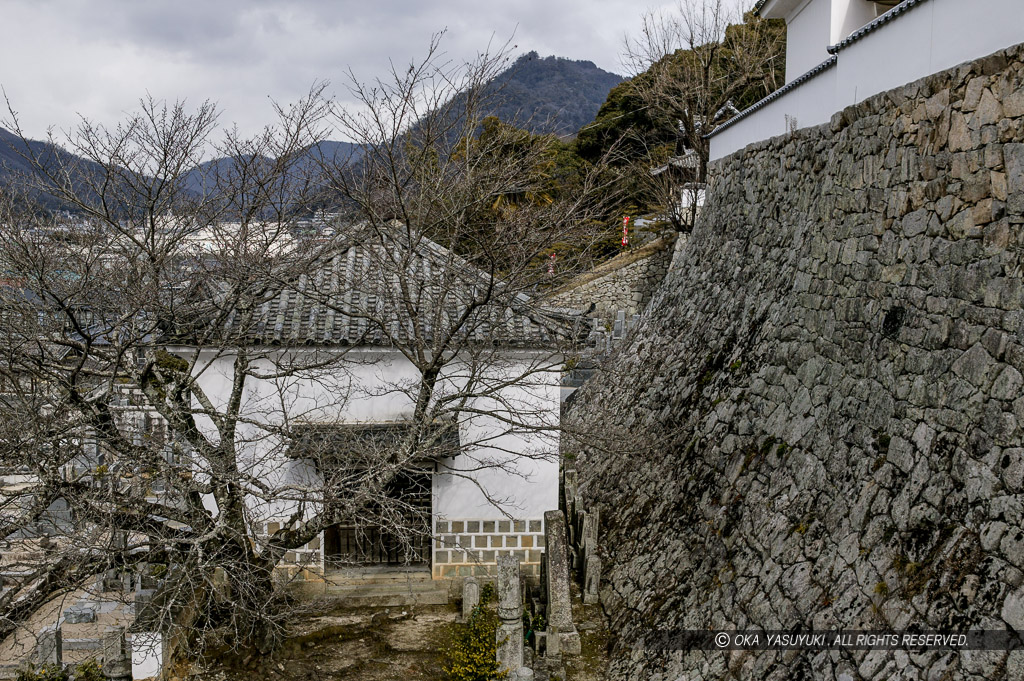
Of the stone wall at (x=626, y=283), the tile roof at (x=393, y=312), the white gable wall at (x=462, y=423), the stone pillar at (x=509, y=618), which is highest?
the stone wall at (x=626, y=283)

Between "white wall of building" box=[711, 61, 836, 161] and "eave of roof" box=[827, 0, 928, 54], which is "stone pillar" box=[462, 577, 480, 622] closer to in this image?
"white wall of building" box=[711, 61, 836, 161]

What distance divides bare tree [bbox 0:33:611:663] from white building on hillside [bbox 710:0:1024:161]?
3.28 m

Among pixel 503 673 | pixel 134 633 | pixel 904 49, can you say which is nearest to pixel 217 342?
pixel 134 633

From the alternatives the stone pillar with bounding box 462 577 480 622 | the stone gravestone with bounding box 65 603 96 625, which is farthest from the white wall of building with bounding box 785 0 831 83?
the stone gravestone with bounding box 65 603 96 625

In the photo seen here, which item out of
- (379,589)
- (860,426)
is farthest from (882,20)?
(379,589)

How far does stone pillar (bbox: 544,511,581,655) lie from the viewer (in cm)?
686

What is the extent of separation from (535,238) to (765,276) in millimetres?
3304

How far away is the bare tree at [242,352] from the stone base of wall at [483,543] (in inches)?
18.7

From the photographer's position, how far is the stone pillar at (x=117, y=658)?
19.6ft

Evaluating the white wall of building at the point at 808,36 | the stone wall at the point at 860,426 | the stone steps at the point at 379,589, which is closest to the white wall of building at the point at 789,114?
the stone wall at the point at 860,426

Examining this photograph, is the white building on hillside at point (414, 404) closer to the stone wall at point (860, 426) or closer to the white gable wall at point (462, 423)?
the white gable wall at point (462, 423)

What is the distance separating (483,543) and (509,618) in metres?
1.70

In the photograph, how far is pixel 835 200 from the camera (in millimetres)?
7441

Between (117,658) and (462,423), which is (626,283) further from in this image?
(117,658)
